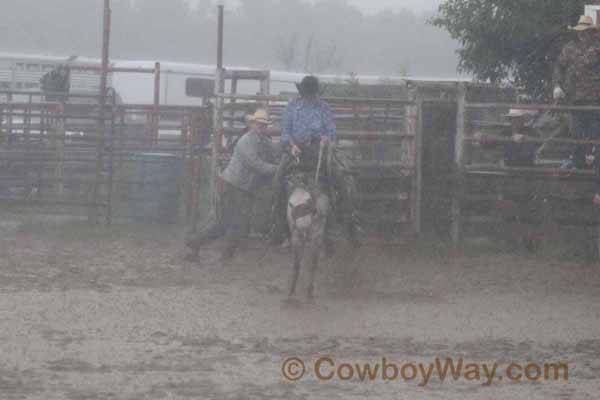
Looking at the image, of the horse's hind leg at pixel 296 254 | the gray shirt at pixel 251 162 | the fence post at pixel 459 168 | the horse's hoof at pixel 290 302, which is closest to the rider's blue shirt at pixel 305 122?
the gray shirt at pixel 251 162

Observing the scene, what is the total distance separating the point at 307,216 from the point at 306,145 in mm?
771

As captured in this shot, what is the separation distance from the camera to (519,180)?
543 inches

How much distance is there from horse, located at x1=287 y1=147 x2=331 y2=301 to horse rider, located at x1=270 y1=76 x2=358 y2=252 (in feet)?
→ 0.48

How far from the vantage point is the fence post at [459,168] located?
13859mm

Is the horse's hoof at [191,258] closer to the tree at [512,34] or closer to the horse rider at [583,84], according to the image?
the horse rider at [583,84]

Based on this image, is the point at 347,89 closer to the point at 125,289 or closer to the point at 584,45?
the point at 584,45

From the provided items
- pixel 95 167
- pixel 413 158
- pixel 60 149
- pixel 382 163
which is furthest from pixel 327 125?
pixel 60 149

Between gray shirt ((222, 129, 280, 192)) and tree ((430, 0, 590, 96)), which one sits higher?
tree ((430, 0, 590, 96))

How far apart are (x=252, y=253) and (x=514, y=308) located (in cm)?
402

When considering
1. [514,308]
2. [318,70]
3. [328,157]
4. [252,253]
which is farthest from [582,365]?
[318,70]

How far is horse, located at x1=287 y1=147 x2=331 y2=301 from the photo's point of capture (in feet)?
35.1

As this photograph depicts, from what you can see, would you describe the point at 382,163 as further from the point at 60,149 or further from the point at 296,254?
the point at 60,149

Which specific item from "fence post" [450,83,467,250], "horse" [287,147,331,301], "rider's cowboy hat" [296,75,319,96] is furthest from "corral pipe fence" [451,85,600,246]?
"horse" [287,147,331,301]

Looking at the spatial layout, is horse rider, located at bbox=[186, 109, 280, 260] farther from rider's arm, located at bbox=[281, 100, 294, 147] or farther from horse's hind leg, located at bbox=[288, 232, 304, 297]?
horse's hind leg, located at bbox=[288, 232, 304, 297]
